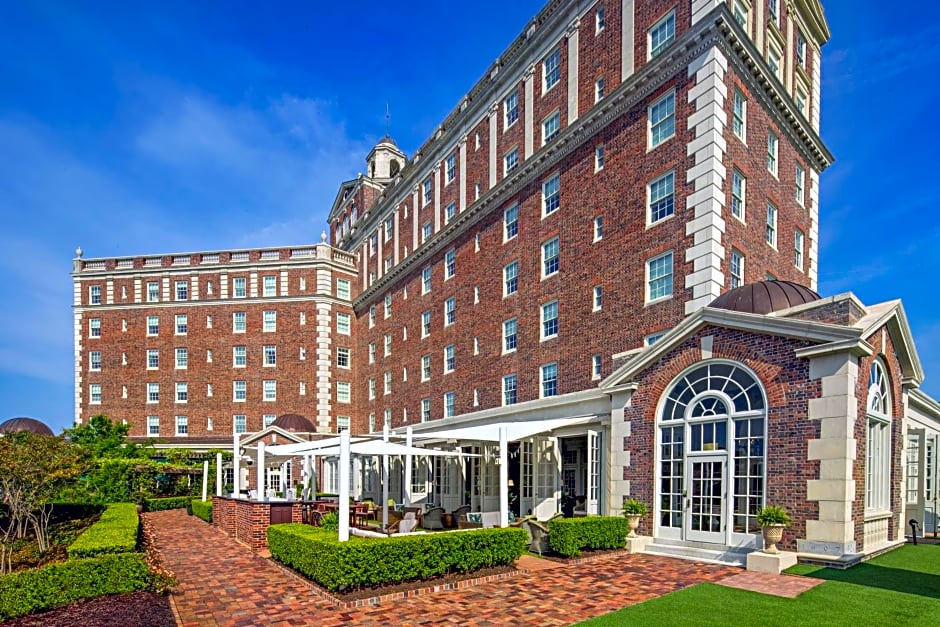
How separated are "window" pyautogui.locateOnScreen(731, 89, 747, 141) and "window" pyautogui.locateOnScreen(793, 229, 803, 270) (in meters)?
5.58

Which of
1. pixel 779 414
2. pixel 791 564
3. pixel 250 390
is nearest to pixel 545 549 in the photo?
pixel 791 564

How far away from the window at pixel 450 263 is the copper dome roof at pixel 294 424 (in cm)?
1537

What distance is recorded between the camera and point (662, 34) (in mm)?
20875

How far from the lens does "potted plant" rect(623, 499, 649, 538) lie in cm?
1561

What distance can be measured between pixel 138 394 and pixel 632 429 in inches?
1667

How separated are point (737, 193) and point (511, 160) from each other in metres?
11.7

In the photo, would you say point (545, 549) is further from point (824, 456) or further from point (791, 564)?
point (824, 456)

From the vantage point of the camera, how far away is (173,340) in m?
46.5

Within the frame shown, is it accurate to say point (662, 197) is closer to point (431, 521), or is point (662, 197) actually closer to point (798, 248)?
point (798, 248)

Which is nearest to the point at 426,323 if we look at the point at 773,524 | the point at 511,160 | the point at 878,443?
the point at 511,160

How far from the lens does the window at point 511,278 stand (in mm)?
27297

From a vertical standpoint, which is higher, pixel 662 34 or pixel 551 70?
pixel 551 70

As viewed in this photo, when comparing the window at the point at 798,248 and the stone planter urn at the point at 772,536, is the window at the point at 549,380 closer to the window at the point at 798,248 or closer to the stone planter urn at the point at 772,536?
the window at the point at 798,248

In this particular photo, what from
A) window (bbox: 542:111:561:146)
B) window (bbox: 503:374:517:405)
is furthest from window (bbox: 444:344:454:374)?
window (bbox: 542:111:561:146)
